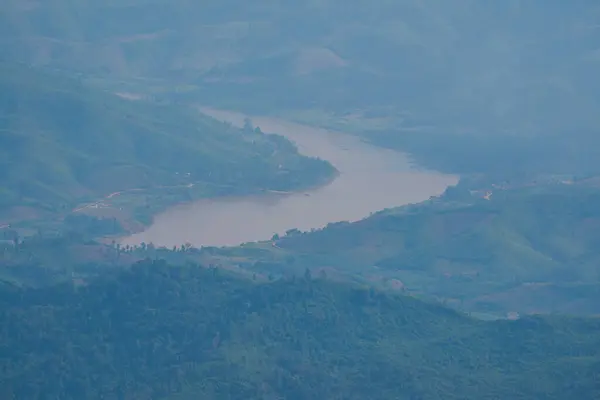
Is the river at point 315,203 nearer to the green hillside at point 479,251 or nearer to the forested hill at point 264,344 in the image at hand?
the green hillside at point 479,251

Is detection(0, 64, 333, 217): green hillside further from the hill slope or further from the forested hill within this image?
the forested hill

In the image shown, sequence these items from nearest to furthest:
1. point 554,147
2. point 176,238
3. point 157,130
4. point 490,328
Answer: point 490,328
point 176,238
point 157,130
point 554,147

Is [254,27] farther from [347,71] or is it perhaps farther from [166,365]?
[166,365]

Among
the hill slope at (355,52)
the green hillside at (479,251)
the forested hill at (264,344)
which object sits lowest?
the forested hill at (264,344)

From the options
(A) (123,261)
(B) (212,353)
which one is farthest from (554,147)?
(B) (212,353)

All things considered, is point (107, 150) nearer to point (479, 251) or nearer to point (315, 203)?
point (315, 203)

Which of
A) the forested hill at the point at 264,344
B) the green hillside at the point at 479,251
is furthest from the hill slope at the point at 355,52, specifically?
the forested hill at the point at 264,344
